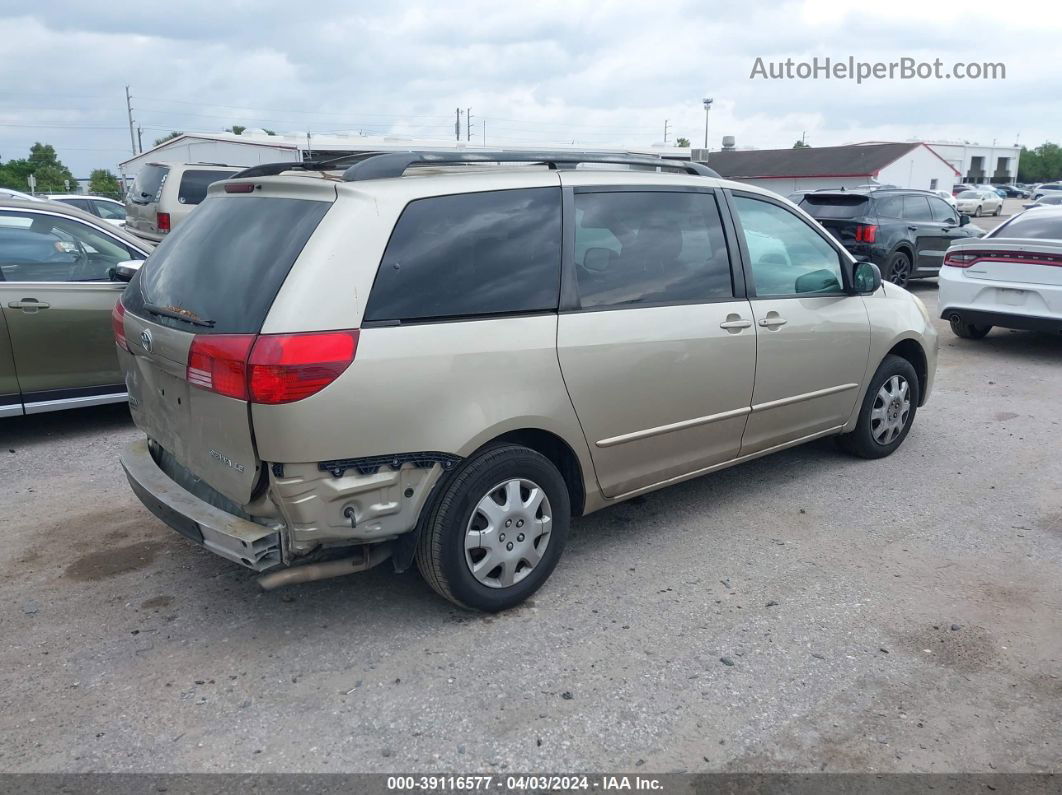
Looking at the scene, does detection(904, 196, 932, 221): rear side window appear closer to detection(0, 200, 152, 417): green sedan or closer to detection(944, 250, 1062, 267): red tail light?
detection(944, 250, 1062, 267): red tail light

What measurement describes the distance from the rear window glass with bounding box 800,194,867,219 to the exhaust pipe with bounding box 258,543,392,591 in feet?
38.2

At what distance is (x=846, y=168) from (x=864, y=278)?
51.7 metres

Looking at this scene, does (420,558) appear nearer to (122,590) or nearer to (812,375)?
(122,590)

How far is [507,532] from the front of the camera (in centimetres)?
368

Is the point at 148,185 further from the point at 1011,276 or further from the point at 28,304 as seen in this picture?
the point at 1011,276

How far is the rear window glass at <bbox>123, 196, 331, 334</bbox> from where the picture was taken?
10.7 ft

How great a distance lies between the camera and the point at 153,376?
12.2 ft

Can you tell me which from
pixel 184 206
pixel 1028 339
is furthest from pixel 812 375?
pixel 184 206

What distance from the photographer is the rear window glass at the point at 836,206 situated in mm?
13633

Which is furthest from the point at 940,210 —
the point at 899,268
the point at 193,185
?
the point at 193,185

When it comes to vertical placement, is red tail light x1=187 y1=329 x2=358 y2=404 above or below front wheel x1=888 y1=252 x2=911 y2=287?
above

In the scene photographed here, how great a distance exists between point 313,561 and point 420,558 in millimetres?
418

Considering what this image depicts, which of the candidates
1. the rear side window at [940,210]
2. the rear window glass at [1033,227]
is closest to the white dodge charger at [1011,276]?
the rear window glass at [1033,227]

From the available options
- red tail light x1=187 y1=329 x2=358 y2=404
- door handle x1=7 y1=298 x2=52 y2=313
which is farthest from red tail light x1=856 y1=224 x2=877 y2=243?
red tail light x1=187 y1=329 x2=358 y2=404
